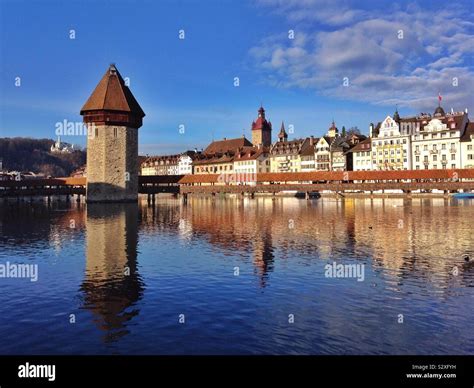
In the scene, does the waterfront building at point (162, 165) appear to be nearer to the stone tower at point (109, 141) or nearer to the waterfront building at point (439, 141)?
the stone tower at point (109, 141)

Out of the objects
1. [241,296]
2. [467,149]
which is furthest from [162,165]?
[241,296]

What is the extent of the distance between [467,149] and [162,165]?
71661 mm

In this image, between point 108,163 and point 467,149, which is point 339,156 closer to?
point 467,149

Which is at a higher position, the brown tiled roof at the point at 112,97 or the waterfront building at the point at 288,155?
the brown tiled roof at the point at 112,97

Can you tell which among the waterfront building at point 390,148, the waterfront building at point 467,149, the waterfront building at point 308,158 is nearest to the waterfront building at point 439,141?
the waterfront building at point 467,149

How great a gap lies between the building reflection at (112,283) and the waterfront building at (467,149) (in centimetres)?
5366

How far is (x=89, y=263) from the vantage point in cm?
1498

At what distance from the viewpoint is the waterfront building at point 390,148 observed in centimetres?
6869

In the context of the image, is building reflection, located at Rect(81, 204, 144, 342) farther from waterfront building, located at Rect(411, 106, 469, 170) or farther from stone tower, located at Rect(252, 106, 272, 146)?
stone tower, located at Rect(252, 106, 272, 146)

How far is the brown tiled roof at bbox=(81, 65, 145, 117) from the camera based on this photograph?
5031cm

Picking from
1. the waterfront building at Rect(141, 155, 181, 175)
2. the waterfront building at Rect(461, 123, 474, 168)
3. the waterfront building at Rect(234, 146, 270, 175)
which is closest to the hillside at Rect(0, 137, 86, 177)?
the waterfront building at Rect(141, 155, 181, 175)

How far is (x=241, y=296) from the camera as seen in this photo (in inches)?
422
